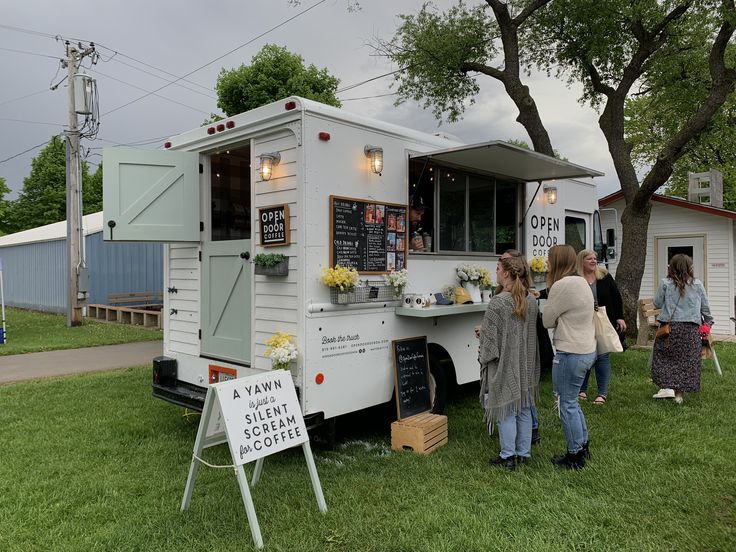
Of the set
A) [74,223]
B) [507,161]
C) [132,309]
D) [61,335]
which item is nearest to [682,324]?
[507,161]

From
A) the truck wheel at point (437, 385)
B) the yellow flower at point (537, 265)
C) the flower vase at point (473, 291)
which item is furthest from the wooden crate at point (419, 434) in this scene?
the yellow flower at point (537, 265)

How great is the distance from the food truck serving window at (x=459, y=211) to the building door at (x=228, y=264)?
5.31ft

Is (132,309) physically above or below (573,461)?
above

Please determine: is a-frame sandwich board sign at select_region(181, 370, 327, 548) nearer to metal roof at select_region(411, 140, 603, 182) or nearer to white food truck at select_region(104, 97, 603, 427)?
white food truck at select_region(104, 97, 603, 427)

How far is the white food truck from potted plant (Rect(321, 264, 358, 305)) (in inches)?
1.5

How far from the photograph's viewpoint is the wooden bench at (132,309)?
44.0 ft

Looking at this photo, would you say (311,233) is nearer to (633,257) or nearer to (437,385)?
(437,385)

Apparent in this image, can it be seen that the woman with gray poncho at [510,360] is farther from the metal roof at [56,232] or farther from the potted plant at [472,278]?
the metal roof at [56,232]

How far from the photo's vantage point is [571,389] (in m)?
3.95

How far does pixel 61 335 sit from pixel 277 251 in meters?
9.64

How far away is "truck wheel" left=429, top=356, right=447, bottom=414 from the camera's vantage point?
5133mm

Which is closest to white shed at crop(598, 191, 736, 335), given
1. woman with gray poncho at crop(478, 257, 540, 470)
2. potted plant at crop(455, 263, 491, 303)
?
potted plant at crop(455, 263, 491, 303)

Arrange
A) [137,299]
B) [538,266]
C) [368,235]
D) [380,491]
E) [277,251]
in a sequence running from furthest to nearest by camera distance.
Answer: [137,299] < [538,266] < [368,235] < [277,251] < [380,491]

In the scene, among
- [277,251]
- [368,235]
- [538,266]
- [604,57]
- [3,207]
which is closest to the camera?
[277,251]
